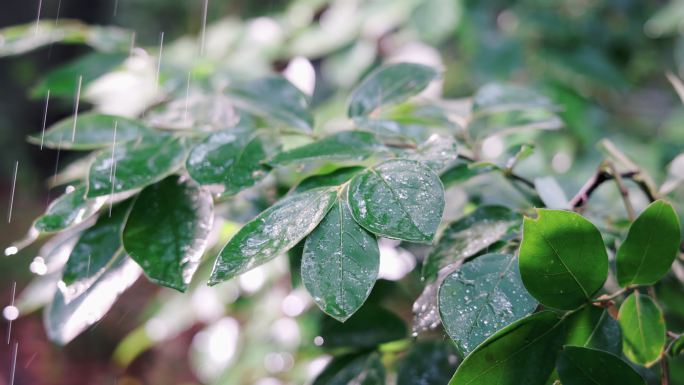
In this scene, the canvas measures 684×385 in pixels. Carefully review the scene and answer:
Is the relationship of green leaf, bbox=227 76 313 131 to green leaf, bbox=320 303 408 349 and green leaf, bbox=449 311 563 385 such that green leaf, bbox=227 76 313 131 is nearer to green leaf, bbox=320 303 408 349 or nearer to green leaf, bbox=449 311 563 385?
green leaf, bbox=320 303 408 349

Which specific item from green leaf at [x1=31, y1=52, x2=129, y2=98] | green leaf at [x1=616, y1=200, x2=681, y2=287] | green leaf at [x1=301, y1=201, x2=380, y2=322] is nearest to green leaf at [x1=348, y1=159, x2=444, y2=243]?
green leaf at [x1=301, y1=201, x2=380, y2=322]

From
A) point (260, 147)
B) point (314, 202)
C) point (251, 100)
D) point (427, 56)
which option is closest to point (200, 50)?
point (427, 56)

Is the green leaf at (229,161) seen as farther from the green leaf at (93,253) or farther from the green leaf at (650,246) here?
the green leaf at (650,246)

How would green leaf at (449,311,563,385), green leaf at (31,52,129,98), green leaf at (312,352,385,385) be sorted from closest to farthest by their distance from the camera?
green leaf at (449,311,563,385) → green leaf at (312,352,385,385) → green leaf at (31,52,129,98)

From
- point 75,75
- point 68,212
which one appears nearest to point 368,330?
point 68,212

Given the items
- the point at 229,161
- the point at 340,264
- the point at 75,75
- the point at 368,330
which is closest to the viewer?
the point at 340,264

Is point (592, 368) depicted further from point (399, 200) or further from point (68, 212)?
point (68, 212)

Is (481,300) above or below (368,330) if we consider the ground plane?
above
